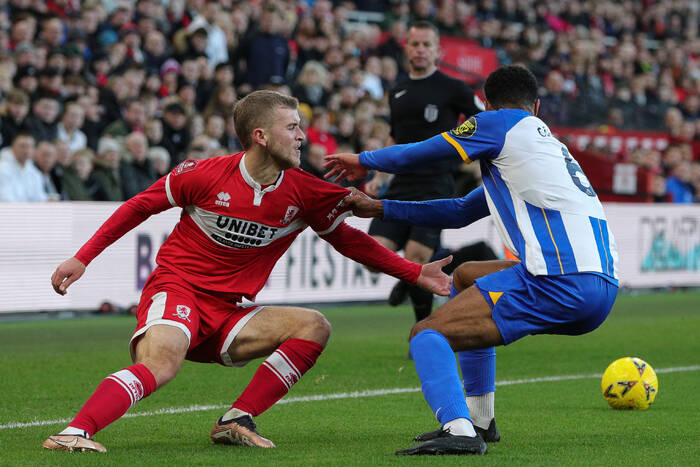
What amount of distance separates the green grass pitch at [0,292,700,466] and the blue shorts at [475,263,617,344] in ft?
1.98

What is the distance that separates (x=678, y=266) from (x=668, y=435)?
1242 centimetres

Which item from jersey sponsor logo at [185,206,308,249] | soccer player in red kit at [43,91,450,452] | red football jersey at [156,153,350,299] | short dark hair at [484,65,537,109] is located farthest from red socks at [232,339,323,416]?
short dark hair at [484,65,537,109]

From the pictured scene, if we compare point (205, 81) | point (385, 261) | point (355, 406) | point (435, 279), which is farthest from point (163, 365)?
point (205, 81)

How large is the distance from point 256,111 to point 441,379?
1552mm

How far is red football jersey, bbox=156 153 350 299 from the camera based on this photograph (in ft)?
18.4

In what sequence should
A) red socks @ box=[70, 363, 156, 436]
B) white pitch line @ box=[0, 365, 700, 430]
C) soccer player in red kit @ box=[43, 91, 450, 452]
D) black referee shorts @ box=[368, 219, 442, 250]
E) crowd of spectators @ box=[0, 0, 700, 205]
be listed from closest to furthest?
1. red socks @ box=[70, 363, 156, 436]
2. soccer player in red kit @ box=[43, 91, 450, 452]
3. white pitch line @ box=[0, 365, 700, 430]
4. black referee shorts @ box=[368, 219, 442, 250]
5. crowd of spectators @ box=[0, 0, 700, 205]

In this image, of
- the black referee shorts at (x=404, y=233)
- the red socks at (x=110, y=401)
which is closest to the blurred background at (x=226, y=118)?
the black referee shorts at (x=404, y=233)

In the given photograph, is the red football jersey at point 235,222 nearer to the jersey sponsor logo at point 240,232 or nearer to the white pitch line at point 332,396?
the jersey sponsor logo at point 240,232

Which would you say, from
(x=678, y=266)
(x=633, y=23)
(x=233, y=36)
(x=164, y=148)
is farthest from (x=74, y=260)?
(x=633, y=23)

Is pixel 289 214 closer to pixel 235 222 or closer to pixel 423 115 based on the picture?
pixel 235 222

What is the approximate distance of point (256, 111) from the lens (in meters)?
5.61

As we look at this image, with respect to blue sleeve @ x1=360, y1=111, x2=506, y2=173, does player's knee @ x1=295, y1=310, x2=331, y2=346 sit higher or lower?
lower

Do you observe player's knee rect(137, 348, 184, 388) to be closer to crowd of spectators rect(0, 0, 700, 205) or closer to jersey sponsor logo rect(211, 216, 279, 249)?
jersey sponsor logo rect(211, 216, 279, 249)

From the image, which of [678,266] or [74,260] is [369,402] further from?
[678,266]
